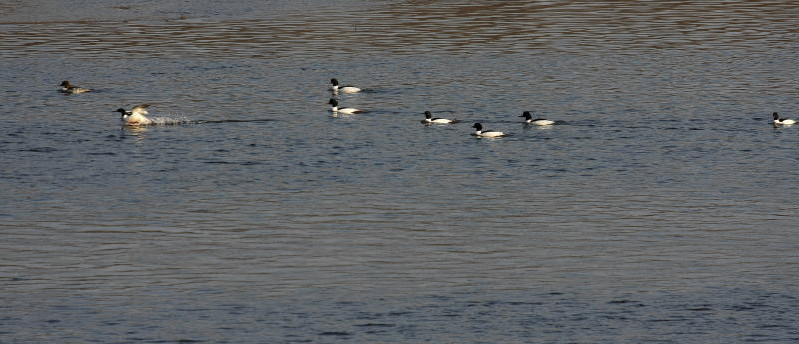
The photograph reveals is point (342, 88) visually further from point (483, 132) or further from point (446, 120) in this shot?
point (483, 132)

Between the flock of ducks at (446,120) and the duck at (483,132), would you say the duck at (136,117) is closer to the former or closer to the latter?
the flock of ducks at (446,120)

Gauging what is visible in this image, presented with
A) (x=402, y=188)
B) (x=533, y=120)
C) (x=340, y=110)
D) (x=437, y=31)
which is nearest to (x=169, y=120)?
(x=340, y=110)

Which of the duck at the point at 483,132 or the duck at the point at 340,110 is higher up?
the duck at the point at 340,110

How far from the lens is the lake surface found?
20.3 metres

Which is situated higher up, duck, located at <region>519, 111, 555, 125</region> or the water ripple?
the water ripple

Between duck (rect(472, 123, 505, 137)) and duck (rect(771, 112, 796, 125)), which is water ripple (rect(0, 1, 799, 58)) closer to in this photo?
duck (rect(771, 112, 796, 125))

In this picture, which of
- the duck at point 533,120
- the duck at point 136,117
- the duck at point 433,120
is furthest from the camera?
the duck at point 136,117

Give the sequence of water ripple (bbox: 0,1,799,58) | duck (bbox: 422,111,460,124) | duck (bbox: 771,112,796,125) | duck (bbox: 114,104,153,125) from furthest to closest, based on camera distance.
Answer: water ripple (bbox: 0,1,799,58) → duck (bbox: 114,104,153,125) → duck (bbox: 422,111,460,124) → duck (bbox: 771,112,796,125)

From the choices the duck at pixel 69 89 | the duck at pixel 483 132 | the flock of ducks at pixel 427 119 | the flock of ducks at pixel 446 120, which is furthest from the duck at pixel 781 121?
the duck at pixel 69 89

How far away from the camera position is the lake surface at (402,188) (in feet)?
66.7

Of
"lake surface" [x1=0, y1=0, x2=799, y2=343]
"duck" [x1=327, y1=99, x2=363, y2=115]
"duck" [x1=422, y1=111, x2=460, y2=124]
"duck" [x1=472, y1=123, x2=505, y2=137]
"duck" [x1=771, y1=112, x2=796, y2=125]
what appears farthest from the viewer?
"duck" [x1=327, y1=99, x2=363, y2=115]

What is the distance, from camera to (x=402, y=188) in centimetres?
2880

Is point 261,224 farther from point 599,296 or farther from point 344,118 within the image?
point 344,118

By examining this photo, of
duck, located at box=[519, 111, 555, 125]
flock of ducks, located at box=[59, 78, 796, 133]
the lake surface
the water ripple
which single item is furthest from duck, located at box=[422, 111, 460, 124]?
the water ripple
